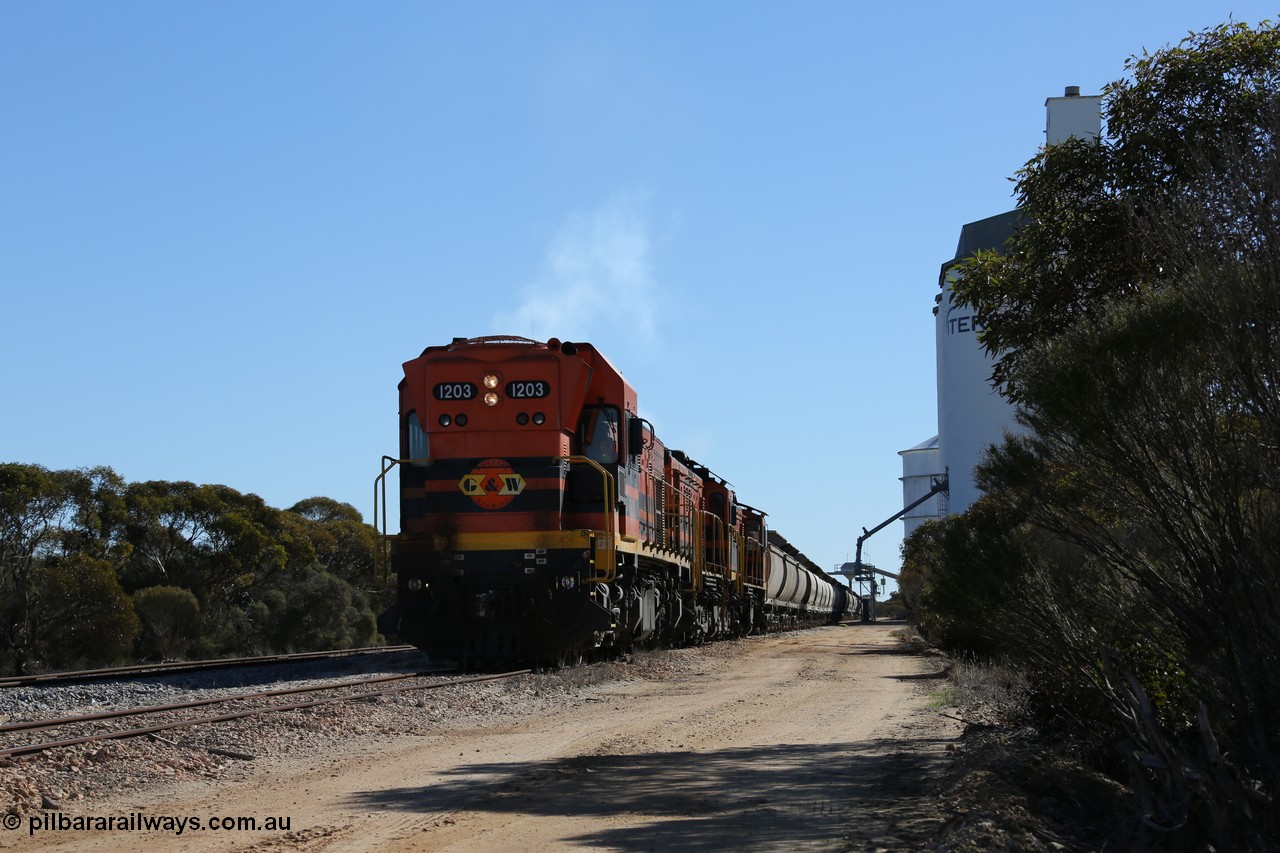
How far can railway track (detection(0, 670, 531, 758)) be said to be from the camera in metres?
9.60

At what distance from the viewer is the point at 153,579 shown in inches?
1432

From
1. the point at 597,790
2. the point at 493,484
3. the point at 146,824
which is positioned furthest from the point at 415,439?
the point at 146,824

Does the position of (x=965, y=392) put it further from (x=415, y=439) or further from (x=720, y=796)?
(x=720, y=796)

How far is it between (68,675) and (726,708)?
9901mm

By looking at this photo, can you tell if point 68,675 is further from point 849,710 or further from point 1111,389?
point 1111,389

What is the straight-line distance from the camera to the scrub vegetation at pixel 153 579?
96.8ft

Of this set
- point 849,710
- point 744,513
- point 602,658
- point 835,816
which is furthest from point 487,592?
point 744,513

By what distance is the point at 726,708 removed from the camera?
558 inches

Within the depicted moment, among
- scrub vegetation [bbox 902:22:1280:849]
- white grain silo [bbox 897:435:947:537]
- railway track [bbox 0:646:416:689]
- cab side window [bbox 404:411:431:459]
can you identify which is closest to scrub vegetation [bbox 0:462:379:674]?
railway track [bbox 0:646:416:689]

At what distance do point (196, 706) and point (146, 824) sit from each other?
550 centimetres

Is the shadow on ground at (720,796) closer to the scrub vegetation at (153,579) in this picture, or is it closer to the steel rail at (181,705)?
the steel rail at (181,705)

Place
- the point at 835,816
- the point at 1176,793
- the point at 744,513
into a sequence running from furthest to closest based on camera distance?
the point at 744,513 < the point at 835,816 < the point at 1176,793

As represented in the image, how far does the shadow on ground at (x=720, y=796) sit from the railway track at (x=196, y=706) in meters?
2.70

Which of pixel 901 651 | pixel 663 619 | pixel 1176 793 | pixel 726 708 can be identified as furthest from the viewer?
Answer: pixel 901 651
